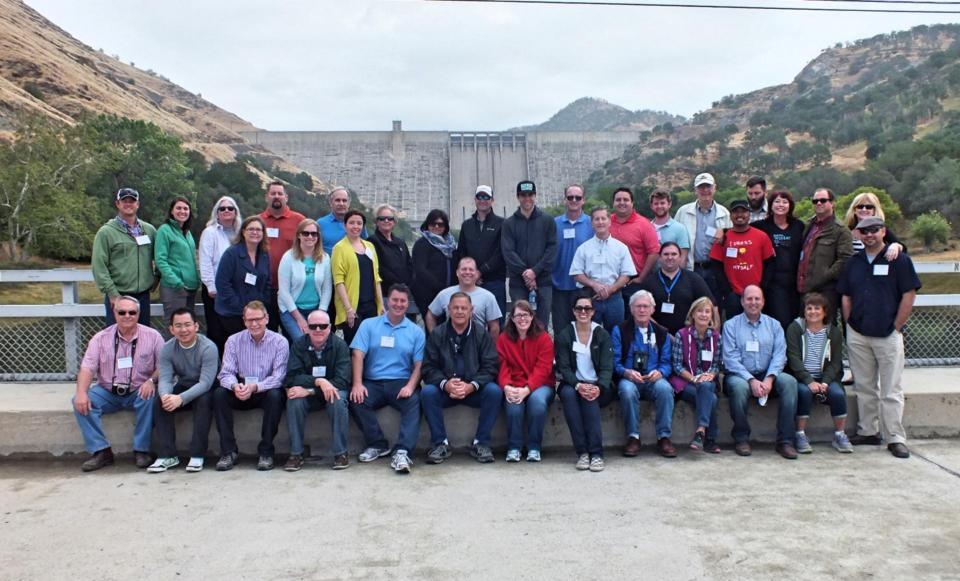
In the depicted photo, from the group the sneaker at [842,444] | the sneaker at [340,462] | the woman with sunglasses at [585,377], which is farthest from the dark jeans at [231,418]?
the sneaker at [842,444]

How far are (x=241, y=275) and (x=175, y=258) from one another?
0.70 metres

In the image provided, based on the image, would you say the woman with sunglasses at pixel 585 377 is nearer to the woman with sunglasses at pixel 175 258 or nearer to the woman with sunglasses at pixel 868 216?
the woman with sunglasses at pixel 868 216

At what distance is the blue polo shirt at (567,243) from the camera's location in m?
6.57

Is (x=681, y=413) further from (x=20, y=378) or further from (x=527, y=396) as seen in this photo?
(x=20, y=378)

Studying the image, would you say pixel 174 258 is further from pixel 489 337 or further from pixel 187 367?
pixel 489 337

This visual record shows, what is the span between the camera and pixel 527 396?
548 cm

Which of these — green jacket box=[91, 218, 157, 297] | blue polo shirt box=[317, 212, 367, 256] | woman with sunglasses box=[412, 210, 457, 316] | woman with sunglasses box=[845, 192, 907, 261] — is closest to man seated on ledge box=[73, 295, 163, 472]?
green jacket box=[91, 218, 157, 297]

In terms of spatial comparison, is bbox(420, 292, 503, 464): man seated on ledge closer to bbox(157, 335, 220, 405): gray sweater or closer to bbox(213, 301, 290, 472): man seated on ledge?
bbox(213, 301, 290, 472): man seated on ledge

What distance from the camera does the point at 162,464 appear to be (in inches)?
204

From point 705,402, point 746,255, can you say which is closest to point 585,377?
point 705,402

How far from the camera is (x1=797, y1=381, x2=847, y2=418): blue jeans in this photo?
5.52m

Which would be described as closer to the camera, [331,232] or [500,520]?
[500,520]

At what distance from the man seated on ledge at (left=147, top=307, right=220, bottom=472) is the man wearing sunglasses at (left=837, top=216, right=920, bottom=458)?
189 inches

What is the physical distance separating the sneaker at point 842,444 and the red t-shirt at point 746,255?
52.4 inches
